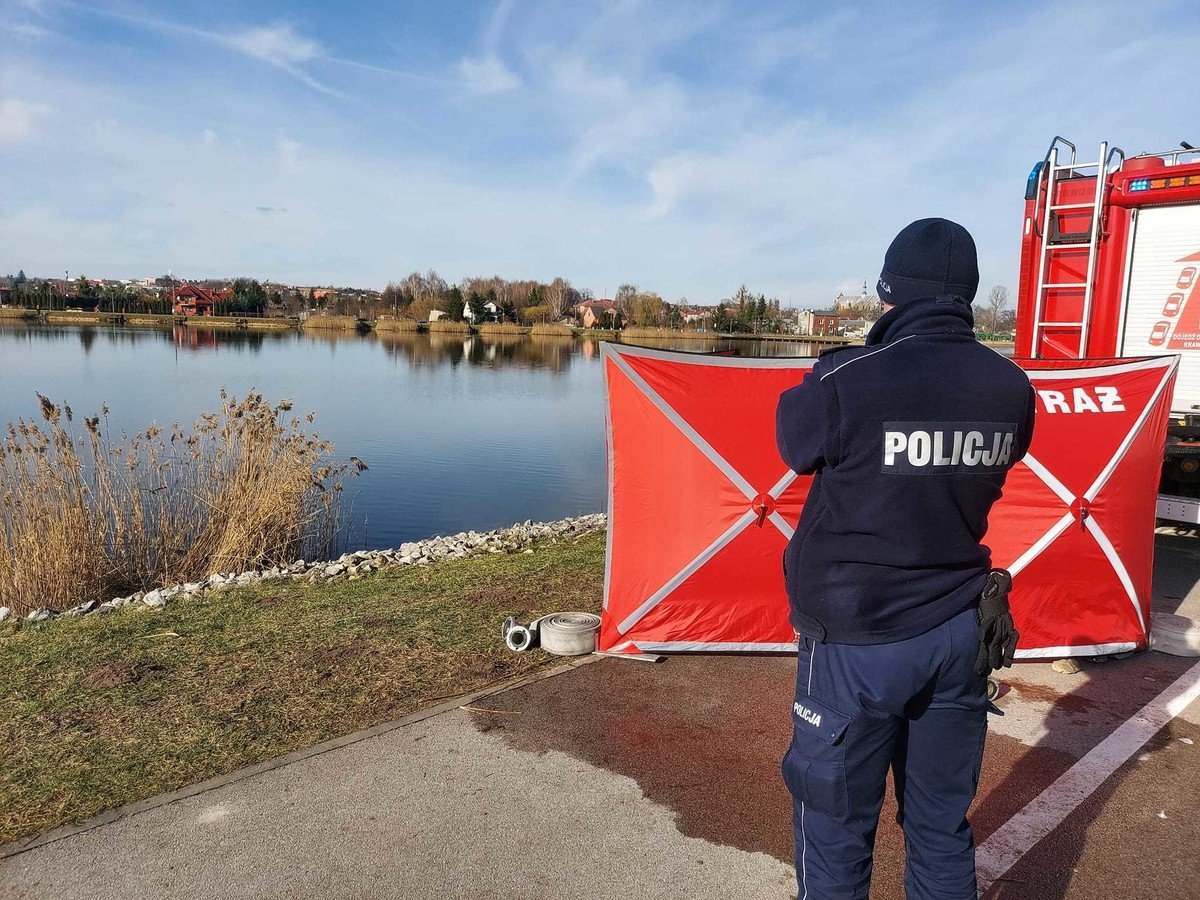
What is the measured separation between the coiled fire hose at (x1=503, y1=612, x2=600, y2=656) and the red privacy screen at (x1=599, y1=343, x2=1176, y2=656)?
0.52 ft

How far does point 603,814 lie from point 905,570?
6.35ft

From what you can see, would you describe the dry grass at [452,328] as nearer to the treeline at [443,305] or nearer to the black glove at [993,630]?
the treeline at [443,305]

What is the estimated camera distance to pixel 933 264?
8.07 feet

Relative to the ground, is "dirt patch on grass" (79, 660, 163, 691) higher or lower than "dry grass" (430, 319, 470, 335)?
lower

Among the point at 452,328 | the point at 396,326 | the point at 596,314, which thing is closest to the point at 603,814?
the point at 396,326

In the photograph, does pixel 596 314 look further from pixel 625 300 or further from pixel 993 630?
pixel 993 630

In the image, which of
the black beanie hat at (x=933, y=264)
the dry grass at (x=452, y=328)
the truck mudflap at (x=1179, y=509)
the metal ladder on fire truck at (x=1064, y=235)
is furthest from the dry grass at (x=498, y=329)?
the black beanie hat at (x=933, y=264)

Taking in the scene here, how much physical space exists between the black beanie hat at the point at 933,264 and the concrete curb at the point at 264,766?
128 inches

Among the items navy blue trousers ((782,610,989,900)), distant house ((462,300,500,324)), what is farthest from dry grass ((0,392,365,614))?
distant house ((462,300,500,324))

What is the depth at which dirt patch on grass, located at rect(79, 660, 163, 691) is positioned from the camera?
189 inches

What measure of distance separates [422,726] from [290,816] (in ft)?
2.98

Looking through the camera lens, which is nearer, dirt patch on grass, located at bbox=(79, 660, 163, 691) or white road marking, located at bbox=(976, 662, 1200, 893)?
white road marking, located at bbox=(976, 662, 1200, 893)

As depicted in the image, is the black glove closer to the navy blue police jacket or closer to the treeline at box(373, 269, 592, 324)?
the navy blue police jacket

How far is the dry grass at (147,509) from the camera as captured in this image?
7.33m
